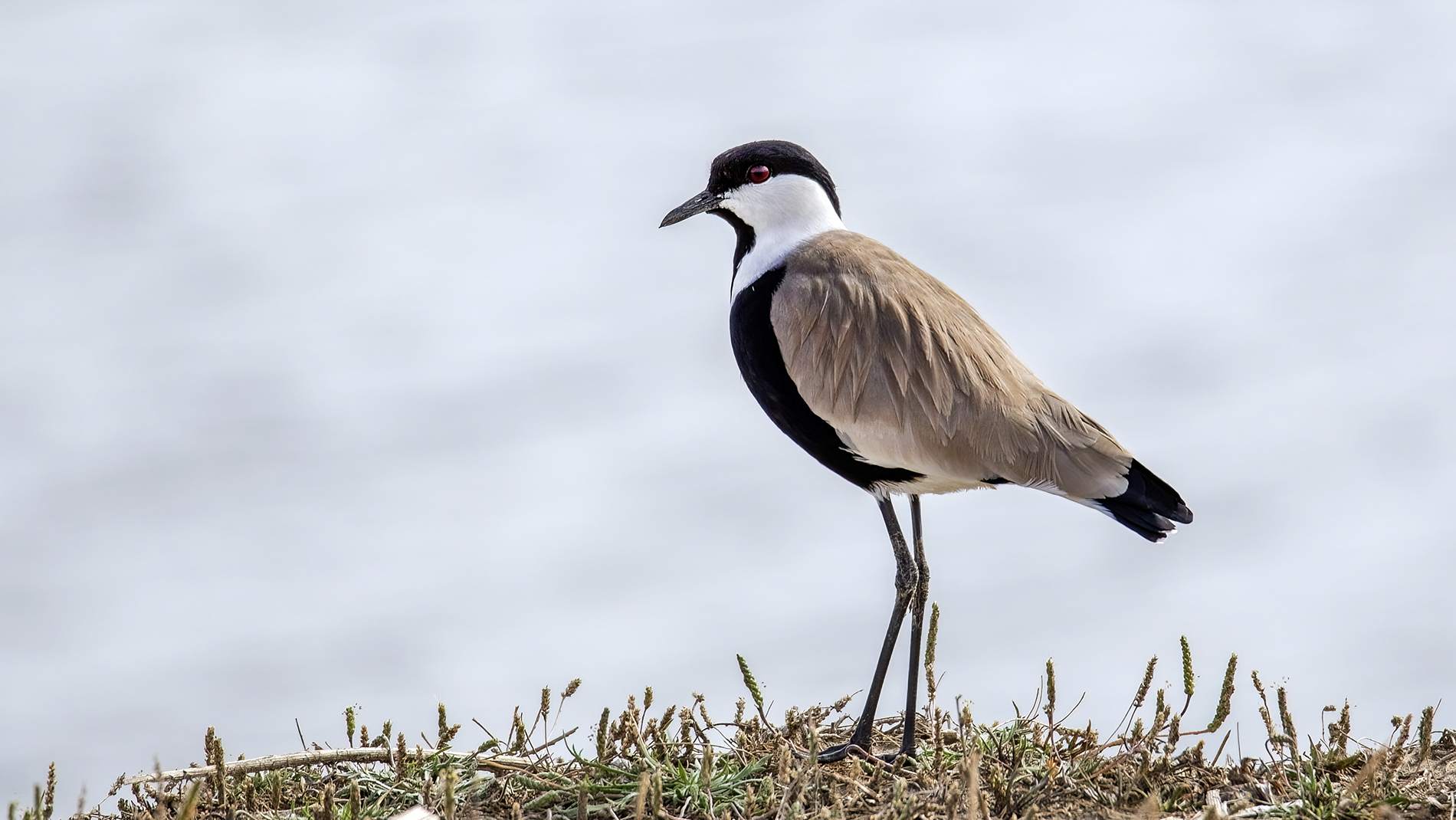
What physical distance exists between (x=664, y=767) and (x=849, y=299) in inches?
74.8

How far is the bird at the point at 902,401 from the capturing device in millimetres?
4797

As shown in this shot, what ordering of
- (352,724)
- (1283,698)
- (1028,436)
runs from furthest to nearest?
1. (1028,436)
2. (352,724)
3. (1283,698)

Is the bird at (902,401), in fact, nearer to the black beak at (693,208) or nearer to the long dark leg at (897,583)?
the long dark leg at (897,583)

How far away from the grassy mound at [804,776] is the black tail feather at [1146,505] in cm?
56

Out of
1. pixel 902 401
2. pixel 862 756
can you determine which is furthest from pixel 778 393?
pixel 862 756

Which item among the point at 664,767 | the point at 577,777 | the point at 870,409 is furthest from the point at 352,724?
the point at 870,409

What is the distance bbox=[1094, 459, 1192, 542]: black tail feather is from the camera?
4.70 meters

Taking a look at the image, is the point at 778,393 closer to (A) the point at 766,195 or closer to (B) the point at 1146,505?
(A) the point at 766,195

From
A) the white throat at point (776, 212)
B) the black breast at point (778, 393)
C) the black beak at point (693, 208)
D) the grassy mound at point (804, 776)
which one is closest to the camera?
the grassy mound at point (804, 776)

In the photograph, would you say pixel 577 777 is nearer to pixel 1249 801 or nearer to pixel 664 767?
pixel 664 767

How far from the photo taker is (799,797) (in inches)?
156

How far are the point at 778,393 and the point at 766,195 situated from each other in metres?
0.99

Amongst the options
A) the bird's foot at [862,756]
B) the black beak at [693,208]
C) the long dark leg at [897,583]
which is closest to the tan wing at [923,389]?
the long dark leg at [897,583]

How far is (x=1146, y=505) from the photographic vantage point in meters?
4.72
